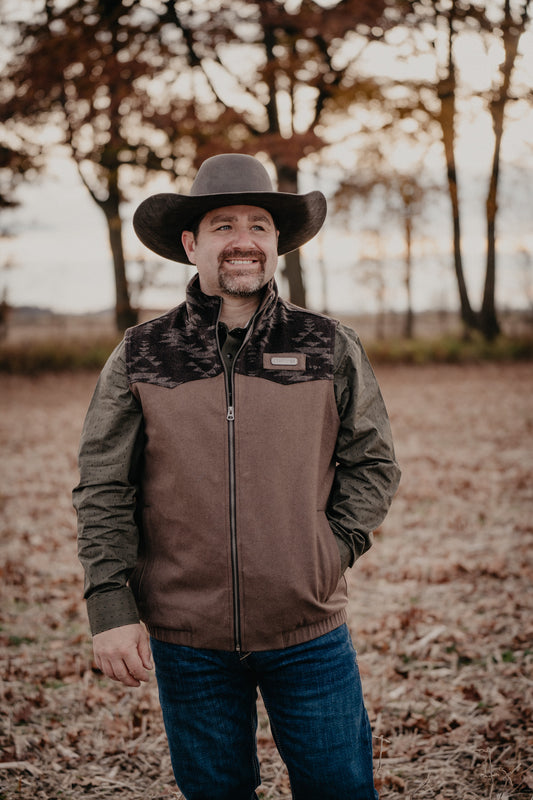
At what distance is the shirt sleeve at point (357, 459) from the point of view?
91.0 inches

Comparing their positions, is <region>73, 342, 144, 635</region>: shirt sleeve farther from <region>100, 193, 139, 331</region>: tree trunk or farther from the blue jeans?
<region>100, 193, 139, 331</region>: tree trunk

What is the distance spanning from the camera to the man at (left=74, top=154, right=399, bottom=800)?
2133mm

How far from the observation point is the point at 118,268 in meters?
22.3

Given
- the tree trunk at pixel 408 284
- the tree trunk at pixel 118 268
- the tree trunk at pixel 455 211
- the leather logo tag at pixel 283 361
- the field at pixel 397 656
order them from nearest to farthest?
the leather logo tag at pixel 283 361
the field at pixel 397 656
the tree trunk at pixel 455 211
the tree trunk at pixel 118 268
the tree trunk at pixel 408 284

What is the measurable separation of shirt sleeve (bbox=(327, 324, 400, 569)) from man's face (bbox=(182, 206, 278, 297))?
36 cm

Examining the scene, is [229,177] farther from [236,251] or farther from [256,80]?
[256,80]

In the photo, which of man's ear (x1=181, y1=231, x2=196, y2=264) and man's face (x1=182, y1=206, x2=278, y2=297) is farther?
man's ear (x1=181, y1=231, x2=196, y2=264)

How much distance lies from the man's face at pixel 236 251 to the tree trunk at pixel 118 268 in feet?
65.7

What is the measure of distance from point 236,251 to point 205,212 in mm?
264

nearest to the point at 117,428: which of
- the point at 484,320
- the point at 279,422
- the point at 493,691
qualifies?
the point at 279,422

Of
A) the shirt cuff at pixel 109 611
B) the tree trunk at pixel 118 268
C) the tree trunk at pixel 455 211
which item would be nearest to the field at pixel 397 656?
the shirt cuff at pixel 109 611

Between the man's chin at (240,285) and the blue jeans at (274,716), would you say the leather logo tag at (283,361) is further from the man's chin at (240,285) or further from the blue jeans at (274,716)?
the blue jeans at (274,716)

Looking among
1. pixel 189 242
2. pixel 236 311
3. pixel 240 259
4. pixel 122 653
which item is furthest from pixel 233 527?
pixel 189 242

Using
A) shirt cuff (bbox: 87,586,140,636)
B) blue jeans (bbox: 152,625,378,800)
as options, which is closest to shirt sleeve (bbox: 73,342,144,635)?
shirt cuff (bbox: 87,586,140,636)
